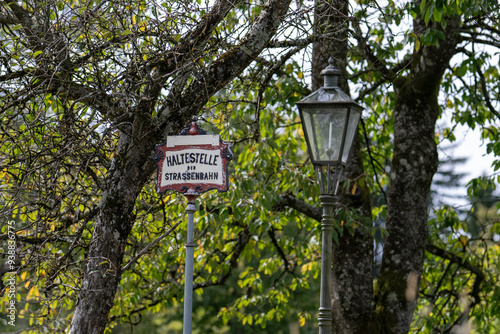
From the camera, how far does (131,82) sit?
182 inches

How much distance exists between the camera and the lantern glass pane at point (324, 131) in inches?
212

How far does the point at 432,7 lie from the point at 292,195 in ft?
10.4

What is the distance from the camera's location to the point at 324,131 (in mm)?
5410

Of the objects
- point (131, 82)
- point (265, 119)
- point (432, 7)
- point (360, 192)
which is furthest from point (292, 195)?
point (131, 82)

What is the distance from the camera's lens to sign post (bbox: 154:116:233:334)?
4340mm

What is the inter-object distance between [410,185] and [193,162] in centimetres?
386

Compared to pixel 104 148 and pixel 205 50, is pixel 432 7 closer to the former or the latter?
pixel 205 50

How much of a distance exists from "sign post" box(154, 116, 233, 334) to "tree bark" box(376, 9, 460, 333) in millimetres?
3685

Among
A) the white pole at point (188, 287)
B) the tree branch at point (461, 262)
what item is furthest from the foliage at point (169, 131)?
the white pole at point (188, 287)

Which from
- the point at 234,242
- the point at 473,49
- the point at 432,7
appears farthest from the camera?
the point at 234,242

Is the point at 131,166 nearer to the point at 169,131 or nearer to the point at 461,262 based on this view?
the point at 169,131

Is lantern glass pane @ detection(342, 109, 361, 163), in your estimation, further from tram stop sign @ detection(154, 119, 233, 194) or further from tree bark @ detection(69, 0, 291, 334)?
tram stop sign @ detection(154, 119, 233, 194)

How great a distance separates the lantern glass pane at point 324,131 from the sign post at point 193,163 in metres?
1.28

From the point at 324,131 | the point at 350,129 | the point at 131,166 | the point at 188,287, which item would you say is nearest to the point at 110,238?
the point at 131,166
